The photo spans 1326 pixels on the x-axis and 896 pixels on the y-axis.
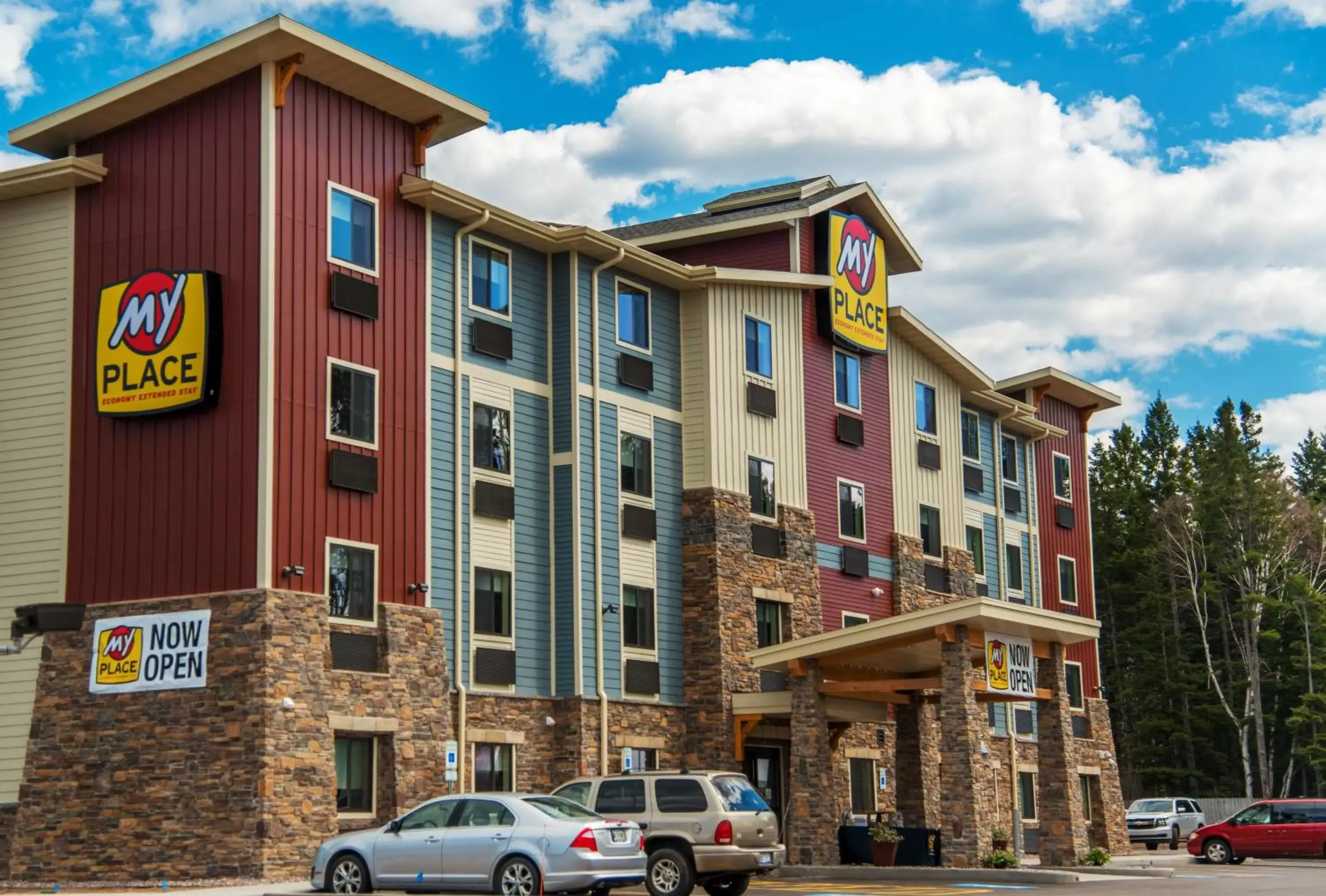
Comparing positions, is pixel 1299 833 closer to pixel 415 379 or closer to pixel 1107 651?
pixel 415 379

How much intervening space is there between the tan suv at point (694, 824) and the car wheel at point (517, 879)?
7.51ft

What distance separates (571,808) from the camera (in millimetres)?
22469

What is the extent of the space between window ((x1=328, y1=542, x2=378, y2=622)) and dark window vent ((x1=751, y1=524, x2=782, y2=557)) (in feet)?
36.1

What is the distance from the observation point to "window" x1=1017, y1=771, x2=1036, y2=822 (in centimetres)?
4859

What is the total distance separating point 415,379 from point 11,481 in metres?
7.47

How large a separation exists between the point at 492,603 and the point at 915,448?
670 inches

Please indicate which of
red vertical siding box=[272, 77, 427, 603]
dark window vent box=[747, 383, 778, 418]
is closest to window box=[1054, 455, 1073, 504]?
dark window vent box=[747, 383, 778, 418]

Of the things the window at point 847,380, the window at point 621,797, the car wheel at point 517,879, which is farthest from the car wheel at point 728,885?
the window at point 847,380

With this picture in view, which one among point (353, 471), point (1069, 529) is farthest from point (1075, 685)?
point (353, 471)

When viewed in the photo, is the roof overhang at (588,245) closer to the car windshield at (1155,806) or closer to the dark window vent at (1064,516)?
the dark window vent at (1064,516)

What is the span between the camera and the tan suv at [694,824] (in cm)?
2373

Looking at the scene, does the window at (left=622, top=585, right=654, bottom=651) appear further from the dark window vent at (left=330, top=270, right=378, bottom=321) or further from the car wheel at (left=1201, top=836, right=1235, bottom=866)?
the car wheel at (left=1201, top=836, right=1235, bottom=866)

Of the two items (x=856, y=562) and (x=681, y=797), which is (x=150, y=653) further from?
(x=856, y=562)

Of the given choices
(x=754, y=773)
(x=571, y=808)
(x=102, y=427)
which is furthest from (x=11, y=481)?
(x=754, y=773)
